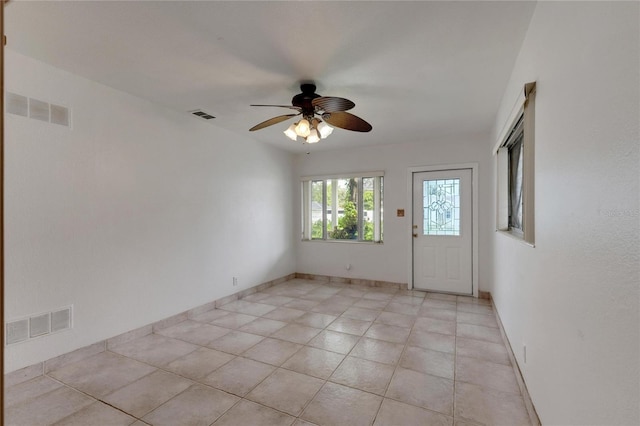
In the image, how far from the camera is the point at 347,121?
264 cm

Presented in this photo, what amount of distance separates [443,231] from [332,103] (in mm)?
3260

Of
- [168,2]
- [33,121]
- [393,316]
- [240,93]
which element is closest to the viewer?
[168,2]

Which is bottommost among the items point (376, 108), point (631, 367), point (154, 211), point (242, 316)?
point (242, 316)

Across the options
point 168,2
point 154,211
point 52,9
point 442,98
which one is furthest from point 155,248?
point 442,98

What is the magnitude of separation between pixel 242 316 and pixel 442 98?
11.2ft

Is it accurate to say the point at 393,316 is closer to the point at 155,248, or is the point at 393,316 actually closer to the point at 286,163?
the point at 155,248

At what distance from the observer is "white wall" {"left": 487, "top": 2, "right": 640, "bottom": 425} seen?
854mm

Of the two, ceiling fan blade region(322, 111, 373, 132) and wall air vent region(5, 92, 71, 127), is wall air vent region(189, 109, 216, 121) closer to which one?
wall air vent region(5, 92, 71, 127)

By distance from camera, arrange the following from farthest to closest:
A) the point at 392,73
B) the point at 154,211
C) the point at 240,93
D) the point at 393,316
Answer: the point at 393,316 → the point at 154,211 → the point at 240,93 → the point at 392,73

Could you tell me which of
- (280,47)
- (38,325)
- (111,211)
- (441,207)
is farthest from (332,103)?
(441,207)

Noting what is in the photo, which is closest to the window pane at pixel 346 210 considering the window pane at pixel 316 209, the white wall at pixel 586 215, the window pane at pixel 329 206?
the window pane at pixel 329 206

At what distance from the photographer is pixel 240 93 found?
2.97 metres

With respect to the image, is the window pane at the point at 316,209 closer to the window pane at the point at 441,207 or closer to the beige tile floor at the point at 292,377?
the window pane at the point at 441,207

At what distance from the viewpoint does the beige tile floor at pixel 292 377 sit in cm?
189
